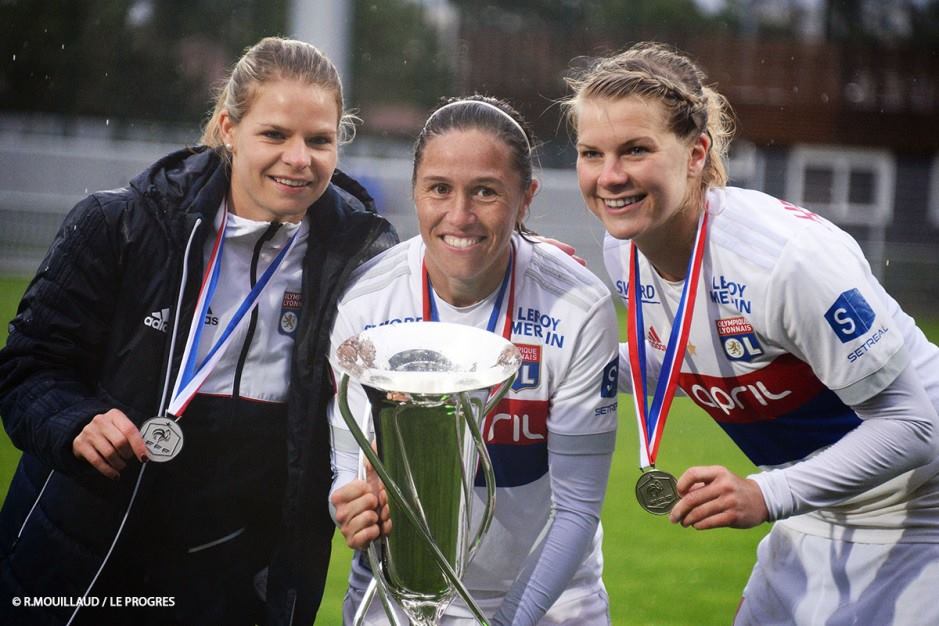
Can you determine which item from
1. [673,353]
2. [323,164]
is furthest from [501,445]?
[323,164]

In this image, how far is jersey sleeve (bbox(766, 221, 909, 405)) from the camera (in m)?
1.64

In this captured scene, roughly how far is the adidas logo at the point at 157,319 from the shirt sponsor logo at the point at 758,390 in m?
0.96

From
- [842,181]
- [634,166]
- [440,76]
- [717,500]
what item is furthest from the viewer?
[842,181]

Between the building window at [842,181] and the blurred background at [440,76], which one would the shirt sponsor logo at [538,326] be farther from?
the building window at [842,181]

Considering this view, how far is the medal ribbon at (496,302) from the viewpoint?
→ 6.02 feet

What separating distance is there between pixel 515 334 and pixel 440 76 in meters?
1.05

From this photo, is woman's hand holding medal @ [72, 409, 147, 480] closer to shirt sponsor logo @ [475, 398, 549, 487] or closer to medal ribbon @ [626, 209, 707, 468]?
shirt sponsor logo @ [475, 398, 549, 487]

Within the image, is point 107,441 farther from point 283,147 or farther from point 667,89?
point 667,89

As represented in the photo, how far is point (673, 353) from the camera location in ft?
5.98

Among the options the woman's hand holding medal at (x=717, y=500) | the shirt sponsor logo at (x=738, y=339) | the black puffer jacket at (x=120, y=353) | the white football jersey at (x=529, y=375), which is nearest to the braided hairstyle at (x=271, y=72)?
the black puffer jacket at (x=120, y=353)

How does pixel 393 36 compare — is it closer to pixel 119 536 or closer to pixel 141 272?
pixel 141 272

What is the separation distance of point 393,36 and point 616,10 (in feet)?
1.92

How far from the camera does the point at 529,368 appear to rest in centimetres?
185

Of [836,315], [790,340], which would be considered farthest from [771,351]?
[836,315]
